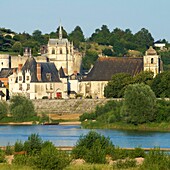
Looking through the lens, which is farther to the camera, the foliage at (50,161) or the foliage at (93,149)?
the foliage at (93,149)

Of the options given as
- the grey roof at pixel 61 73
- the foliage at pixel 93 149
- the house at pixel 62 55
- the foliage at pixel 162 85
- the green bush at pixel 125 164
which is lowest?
the green bush at pixel 125 164

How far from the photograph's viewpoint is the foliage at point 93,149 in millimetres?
34531

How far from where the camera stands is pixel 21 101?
241 feet

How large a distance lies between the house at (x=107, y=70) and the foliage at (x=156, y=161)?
50154 millimetres

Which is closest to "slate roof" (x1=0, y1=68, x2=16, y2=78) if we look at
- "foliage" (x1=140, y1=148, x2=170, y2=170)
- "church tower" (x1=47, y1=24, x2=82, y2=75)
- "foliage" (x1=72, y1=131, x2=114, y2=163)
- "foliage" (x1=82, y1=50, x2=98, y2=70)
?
"church tower" (x1=47, y1=24, x2=82, y2=75)

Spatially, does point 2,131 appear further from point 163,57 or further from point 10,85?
point 163,57

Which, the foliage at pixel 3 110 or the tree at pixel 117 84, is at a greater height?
the tree at pixel 117 84

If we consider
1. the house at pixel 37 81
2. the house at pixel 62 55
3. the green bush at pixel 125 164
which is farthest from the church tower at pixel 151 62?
the green bush at pixel 125 164

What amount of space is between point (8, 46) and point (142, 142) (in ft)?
261

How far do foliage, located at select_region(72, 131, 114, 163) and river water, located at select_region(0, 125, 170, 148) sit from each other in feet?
24.0

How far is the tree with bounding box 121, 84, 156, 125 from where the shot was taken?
60.3 metres

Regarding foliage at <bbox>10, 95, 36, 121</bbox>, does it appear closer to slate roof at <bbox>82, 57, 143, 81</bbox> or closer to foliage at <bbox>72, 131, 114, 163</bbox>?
slate roof at <bbox>82, 57, 143, 81</bbox>

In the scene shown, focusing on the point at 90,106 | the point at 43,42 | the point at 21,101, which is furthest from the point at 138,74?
the point at 43,42

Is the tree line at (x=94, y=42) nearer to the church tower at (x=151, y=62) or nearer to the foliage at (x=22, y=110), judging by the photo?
the church tower at (x=151, y=62)
